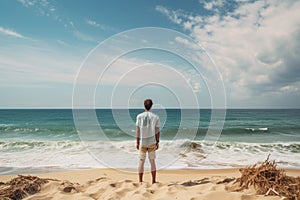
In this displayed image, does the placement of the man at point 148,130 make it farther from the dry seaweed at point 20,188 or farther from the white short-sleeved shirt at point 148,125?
the dry seaweed at point 20,188

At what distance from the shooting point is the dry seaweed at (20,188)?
3.86m

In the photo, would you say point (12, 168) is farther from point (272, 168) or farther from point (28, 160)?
point (272, 168)

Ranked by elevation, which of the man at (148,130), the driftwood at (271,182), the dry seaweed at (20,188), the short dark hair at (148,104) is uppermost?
the short dark hair at (148,104)

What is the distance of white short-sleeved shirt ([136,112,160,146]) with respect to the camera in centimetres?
486

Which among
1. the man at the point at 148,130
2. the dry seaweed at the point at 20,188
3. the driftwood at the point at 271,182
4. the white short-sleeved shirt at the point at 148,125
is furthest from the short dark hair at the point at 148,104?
the dry seaweed at the point at 20,188

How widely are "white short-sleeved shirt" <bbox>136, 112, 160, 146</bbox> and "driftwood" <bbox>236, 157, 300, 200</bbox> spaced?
187 centimetres

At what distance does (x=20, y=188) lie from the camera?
4.04 meters

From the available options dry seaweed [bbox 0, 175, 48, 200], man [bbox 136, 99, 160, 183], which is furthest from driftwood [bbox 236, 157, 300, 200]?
dry seaweed [bbox 0, 175, 48, 200]

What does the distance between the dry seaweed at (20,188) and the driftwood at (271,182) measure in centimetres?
363

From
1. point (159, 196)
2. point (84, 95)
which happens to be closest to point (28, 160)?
point (84, 95)

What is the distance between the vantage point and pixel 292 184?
3.58m

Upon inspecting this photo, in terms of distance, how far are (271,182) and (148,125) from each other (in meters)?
2.41

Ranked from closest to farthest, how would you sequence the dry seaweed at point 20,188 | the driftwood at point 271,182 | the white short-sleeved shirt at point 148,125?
the driftwood at point 271,182
the dry seaweed at point 20,188
the white short-sleeved shirt at point 148,125

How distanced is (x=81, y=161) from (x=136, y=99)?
413cm
